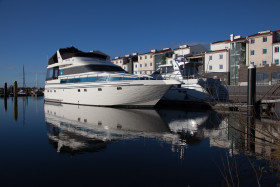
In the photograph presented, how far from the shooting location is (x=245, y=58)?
42906 mm

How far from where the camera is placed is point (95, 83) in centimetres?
1930

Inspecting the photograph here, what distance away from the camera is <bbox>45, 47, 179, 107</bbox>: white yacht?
57.2 feet

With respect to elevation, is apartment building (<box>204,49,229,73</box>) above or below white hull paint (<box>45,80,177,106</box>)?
above

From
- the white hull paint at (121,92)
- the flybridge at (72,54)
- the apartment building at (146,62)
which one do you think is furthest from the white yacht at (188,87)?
the apartment building at (146,62)

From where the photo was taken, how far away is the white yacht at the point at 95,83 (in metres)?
17.4

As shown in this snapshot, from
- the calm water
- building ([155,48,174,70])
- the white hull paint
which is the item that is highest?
building ([155,48,174,70])

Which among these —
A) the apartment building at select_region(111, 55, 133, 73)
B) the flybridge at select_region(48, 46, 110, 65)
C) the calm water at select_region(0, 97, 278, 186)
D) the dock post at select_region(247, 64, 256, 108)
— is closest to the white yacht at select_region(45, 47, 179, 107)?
the flybridge at select_region(48, 46, 110, 65)

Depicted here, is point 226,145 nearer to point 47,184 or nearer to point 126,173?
point 126,173

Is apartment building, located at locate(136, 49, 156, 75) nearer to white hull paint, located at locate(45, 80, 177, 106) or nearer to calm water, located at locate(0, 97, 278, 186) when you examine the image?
white hull paint, located at locate(45, 80, 177, 106)

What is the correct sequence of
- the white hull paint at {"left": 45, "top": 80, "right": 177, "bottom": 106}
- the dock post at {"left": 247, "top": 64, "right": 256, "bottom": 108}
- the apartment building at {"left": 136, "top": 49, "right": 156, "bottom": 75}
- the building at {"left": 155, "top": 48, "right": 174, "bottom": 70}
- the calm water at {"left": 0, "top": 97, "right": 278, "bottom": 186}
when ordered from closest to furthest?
the calm water at {"left": 0, "top": 97, "right": 278, "bottom": 186} → the dock post at {"left": 247, "top": 64, "right": 256, "bottom": 108} → the white hull paint at {"left": 45, "top": 80, "right": 177, "bottom": 106} → the building at {"left": 155, "top": 48, "right": 174, "bottom": 70} → the apartment building at {"left": 136, "top": 49, "right": 156, "bottom": 75}

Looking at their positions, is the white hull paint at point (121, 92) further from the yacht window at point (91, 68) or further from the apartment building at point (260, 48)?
the apartment building at point (260, 48)

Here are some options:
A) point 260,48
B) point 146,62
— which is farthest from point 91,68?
point 146,62

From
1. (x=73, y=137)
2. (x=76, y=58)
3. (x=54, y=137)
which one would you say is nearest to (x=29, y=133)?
(x=54, y=137)

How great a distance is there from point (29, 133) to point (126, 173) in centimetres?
665
